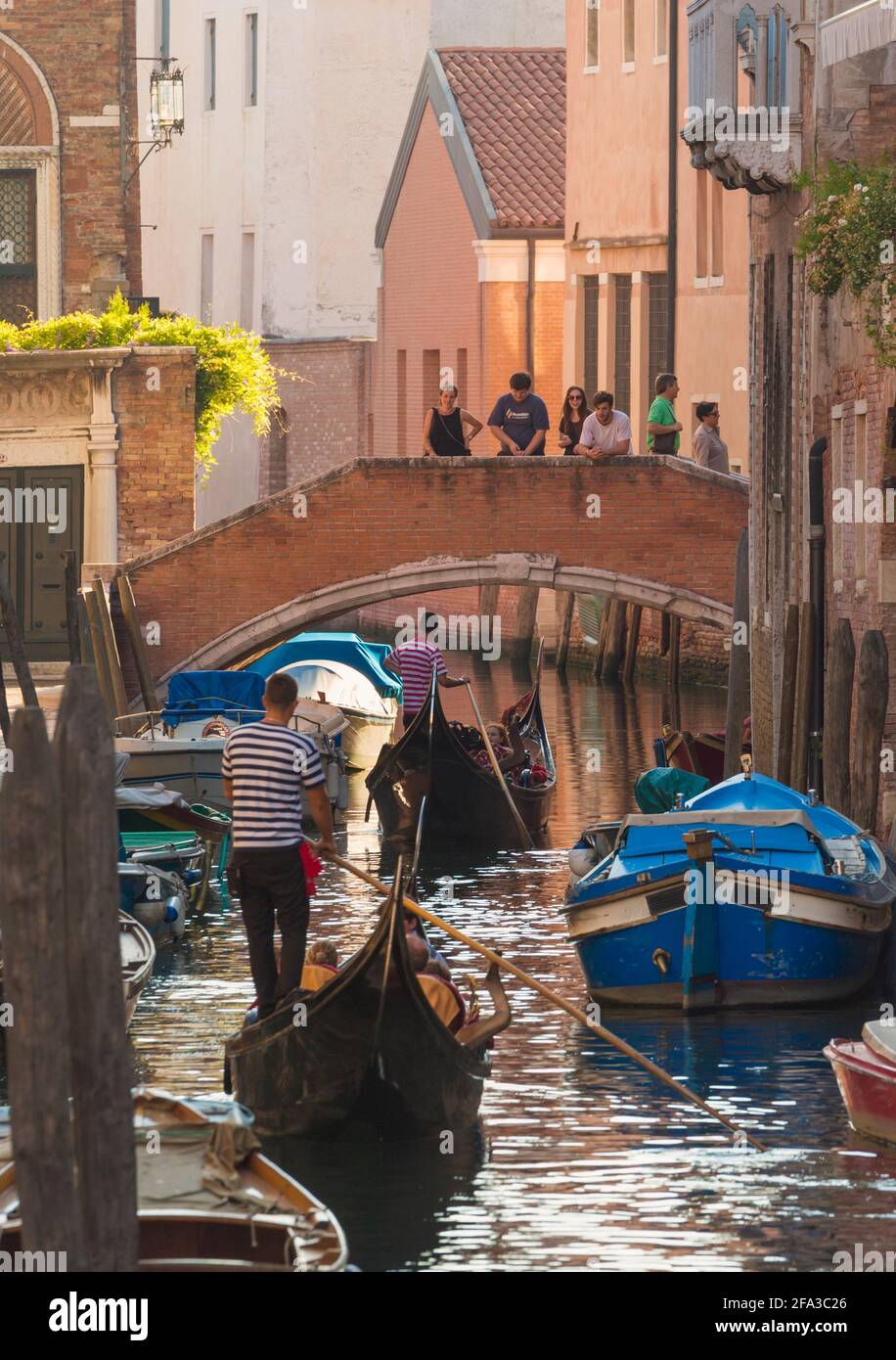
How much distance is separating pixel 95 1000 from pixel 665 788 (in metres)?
8.14

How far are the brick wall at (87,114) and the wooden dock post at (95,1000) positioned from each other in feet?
55.2

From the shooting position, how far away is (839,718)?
39.8ft

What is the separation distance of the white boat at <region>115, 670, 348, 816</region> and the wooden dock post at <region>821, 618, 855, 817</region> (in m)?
2.99

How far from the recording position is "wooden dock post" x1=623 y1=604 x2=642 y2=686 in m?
22.7

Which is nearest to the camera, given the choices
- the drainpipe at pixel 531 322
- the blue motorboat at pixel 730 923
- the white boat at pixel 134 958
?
the white boat at pixel 134 958

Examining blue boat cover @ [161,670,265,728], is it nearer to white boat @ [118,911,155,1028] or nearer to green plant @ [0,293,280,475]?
green plant @ [0,293,280,475]

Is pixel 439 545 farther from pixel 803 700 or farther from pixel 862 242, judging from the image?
pixel 862 242

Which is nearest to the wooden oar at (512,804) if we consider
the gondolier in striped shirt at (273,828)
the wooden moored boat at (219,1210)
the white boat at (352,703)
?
the white boat at (352,703)

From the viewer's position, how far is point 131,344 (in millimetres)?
19281

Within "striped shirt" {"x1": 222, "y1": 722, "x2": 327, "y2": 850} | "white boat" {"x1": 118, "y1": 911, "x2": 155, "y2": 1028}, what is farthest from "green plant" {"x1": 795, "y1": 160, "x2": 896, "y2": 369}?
"white boat" {"x1": 118, "y1": 911, "x2": 155, "y2": 1028}

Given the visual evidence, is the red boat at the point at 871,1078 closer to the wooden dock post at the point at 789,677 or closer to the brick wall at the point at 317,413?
the wooden dock post at the point at 789,677

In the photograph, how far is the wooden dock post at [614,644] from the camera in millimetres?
23031

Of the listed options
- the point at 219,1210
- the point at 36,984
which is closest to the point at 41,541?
the point at 219,1210
